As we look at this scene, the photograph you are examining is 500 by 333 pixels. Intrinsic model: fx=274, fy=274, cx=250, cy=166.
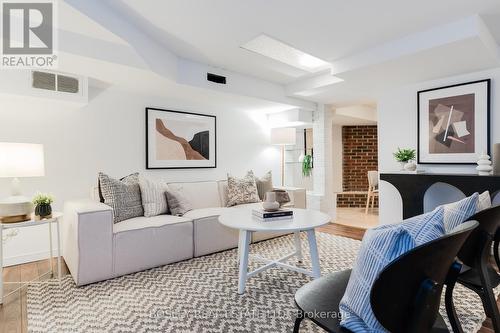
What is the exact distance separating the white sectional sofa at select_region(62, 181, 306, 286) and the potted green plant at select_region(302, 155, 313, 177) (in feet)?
8.57

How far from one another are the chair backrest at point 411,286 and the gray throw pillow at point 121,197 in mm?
2537

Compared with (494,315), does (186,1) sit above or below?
above

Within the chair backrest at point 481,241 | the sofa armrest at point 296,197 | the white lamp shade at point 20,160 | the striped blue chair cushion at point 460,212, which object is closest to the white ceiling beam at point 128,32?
the white lamp shade at point 20,160

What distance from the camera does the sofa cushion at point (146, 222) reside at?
99.4 inches

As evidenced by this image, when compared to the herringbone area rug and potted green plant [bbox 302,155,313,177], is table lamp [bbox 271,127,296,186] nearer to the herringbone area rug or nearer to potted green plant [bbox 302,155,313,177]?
potted green plant [bbox 302,155,313,177]

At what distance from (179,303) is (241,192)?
6.21 feet

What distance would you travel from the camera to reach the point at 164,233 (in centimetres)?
271

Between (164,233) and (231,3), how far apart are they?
213 centimetres

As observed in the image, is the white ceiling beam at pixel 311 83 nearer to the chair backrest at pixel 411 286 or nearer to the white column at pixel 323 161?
the white column at pixel 323 161

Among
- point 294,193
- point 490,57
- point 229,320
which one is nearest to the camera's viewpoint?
point 229,320

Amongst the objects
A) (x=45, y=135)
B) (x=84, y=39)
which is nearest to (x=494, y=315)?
(x=84, y=39)

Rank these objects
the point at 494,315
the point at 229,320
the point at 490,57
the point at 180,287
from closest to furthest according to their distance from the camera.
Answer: the point at 494,315 < the point at 229,320 < the point at 180,287 < the point at 490,57

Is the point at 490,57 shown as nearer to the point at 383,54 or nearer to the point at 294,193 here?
the point at 383,54

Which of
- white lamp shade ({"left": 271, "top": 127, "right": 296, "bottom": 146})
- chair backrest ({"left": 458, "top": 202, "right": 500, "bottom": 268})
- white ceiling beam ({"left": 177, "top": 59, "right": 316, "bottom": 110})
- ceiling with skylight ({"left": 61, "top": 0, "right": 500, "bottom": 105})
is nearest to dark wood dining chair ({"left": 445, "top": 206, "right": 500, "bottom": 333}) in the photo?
chair backrest ({"left": 458, "top": 202, "right": 500, "bottom": 268})
